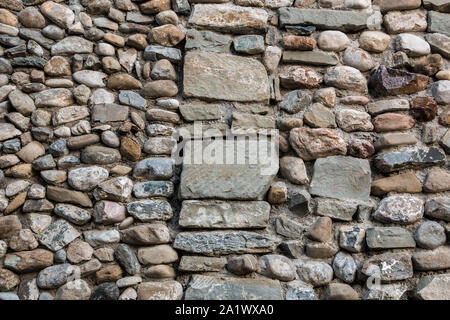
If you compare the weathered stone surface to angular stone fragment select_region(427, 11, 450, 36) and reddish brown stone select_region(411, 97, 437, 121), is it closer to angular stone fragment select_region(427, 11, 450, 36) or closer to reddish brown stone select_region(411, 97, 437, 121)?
reddish brown stone select_region(411, 97, 437, 121)

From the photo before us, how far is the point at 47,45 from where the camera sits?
1939 mm

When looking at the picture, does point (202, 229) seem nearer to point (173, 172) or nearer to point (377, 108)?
point (173, 172)

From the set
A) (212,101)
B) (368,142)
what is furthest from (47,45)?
(368,142)

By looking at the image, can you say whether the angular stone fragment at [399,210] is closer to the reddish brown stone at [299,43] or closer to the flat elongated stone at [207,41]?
the reddish brown stone at [299,43]

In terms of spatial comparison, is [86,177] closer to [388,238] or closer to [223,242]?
[223,242]

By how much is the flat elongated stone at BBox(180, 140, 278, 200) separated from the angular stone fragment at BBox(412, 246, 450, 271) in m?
0.68

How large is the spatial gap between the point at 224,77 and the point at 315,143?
54cm

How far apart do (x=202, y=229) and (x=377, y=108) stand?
1.02 m

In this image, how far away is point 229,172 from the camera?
1.75 meters

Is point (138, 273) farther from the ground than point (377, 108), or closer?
closer

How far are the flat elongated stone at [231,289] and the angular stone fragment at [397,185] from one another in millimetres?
633

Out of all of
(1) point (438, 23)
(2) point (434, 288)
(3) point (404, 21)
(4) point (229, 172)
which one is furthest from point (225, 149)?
(1) point (438, 23)
